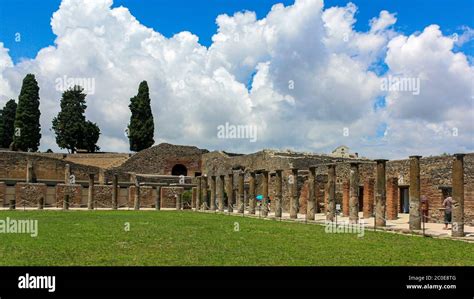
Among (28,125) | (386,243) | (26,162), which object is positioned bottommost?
(386,243)

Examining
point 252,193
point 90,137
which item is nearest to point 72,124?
point 90,137

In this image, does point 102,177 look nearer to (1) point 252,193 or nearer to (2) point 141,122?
(2) point 141,122

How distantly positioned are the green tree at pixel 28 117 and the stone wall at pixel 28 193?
13.8 meters

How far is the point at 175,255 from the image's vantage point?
425 inches

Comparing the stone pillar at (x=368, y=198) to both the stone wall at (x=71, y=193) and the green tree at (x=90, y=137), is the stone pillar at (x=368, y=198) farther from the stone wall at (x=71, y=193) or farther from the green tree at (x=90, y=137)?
the green tree at (x=90, y=137)

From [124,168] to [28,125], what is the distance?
10.5 metres

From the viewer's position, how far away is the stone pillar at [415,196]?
17.6 meters

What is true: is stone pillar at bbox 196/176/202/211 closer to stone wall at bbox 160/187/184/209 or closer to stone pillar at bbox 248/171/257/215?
stone wall at bbox 160/187/184/209

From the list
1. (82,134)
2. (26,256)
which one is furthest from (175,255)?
(82,134)

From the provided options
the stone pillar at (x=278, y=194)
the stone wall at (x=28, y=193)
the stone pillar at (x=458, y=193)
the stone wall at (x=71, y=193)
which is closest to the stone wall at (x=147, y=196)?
the stone wall at (x=71, y=193)

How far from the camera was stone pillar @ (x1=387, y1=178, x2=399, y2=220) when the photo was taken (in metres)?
25.2

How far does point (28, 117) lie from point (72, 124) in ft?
24.1

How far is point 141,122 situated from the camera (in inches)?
2224
